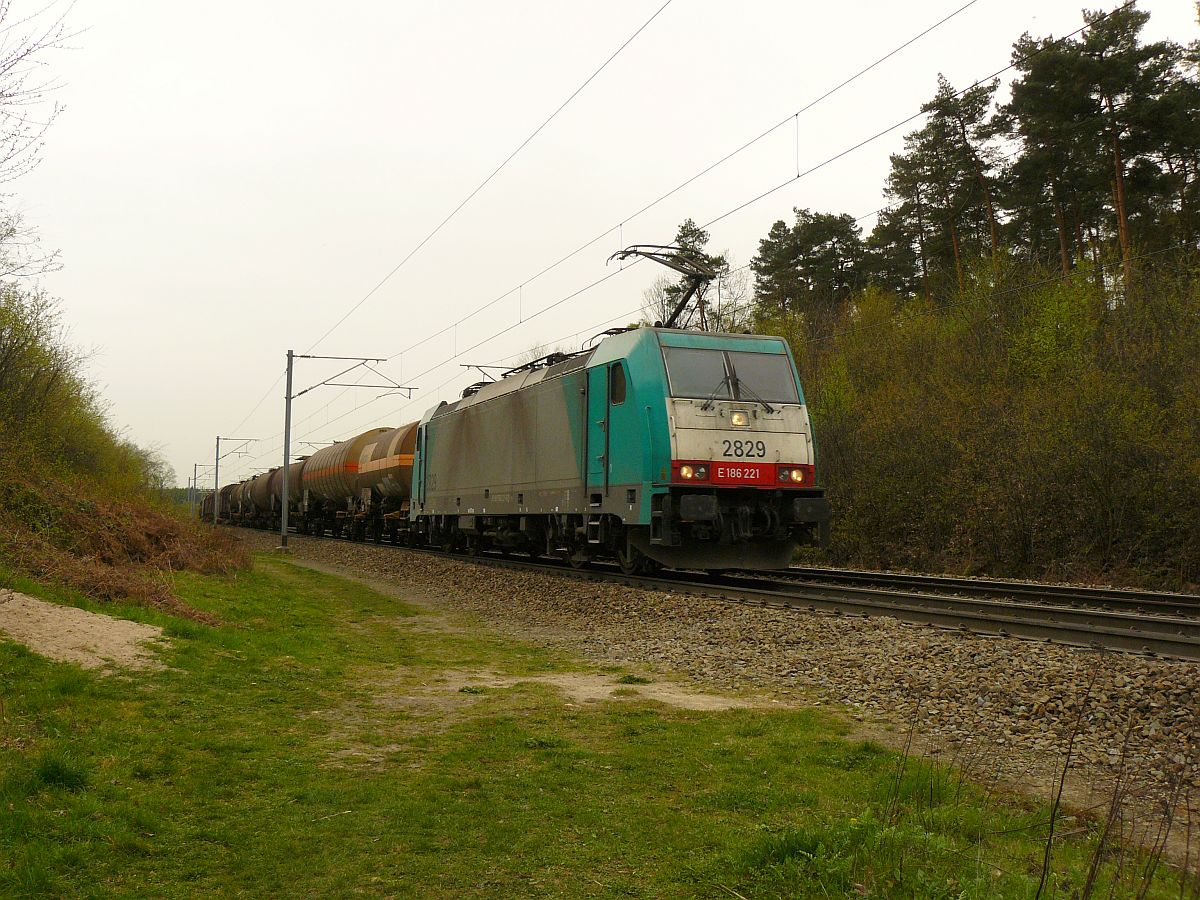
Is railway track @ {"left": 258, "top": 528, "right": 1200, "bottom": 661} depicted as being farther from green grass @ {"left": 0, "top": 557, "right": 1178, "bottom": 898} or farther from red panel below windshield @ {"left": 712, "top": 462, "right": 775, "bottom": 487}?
green grass @ {"left": 0, "top": 557, "right": 1178, "bottom": 898}

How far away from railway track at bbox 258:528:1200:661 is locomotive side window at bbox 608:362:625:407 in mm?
2671

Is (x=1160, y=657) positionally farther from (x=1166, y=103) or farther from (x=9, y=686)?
(x=1166, y=103)

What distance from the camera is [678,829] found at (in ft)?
14.8

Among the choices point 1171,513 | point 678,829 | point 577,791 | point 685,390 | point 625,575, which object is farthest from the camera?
point 1171,513

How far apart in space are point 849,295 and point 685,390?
29858 millimetres

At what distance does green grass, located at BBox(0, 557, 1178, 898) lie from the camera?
12.7ft

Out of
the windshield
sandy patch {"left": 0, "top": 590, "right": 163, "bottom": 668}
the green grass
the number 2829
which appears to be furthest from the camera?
the windshield

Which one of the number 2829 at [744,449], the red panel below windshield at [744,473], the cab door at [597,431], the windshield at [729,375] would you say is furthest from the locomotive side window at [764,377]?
the cab door at [597,431]

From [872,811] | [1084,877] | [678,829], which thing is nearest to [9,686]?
[678,829]

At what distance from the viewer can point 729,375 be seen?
13969mm

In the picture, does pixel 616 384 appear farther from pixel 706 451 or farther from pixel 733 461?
pixel 733 461

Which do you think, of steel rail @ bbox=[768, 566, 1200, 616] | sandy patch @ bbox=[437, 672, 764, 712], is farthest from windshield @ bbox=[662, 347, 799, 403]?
sandy patch @ bbox=[437, 672, 764, 712]

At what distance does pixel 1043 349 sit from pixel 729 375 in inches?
437

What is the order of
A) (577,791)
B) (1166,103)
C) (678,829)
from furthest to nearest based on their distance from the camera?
(1166,103) → (577,791) → (678,829)
